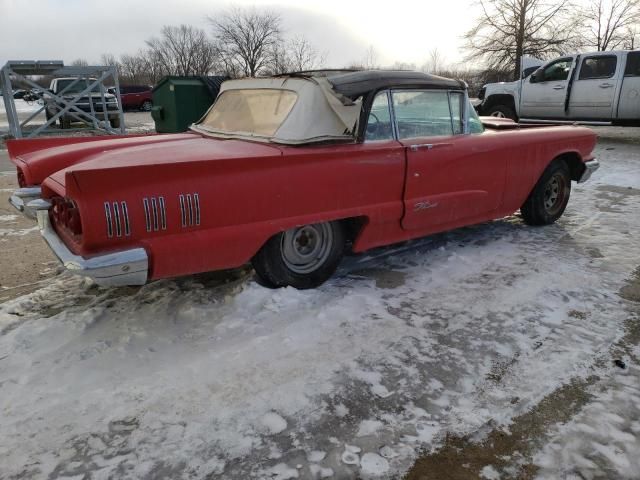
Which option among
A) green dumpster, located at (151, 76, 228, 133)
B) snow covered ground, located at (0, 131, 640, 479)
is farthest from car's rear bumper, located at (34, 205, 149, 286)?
green dumpster, located at (151, 76, 228, 133)

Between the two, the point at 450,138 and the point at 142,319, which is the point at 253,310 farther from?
the point at 450,138

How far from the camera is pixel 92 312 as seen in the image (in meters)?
3.21

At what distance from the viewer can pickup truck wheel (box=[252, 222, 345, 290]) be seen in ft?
10.9

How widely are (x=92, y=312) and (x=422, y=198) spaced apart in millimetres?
2548

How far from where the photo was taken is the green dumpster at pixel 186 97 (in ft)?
29.1

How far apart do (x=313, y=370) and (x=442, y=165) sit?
209 cm

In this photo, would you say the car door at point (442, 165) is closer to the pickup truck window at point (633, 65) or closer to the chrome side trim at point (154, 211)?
the chrome side trim at point (154, 211)

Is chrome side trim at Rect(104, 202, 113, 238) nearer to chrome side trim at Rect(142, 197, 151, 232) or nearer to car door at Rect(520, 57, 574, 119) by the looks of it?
chrome side trim at Rect(142, 197, 151, 232)

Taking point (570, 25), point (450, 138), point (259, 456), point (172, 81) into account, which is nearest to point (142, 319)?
point (259, 456)

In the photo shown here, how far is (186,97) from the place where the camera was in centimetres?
893

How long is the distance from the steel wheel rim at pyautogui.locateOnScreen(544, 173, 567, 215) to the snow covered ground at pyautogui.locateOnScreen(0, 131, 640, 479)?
1.17m

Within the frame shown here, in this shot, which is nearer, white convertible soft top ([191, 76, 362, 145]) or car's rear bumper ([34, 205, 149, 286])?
A: car's rear bumper ([34, 205, 149, 286])

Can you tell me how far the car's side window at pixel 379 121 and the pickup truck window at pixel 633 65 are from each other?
10.0 m

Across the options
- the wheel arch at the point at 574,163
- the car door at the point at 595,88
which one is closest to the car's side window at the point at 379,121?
the wheel arch at the point at 574,163
